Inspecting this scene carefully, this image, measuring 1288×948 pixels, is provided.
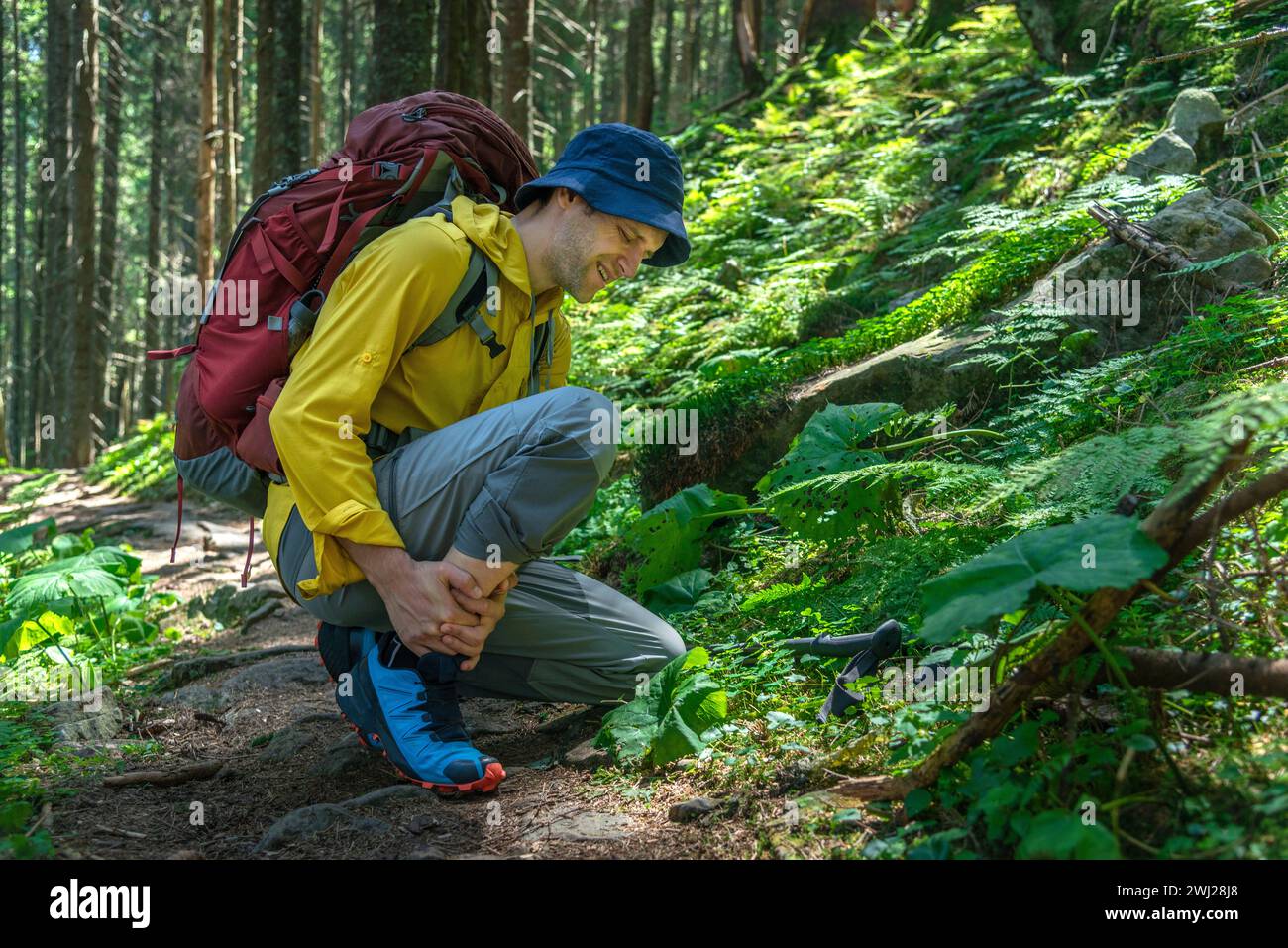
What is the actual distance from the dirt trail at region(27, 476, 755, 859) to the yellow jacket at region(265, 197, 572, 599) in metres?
0.68

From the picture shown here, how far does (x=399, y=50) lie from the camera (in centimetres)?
730

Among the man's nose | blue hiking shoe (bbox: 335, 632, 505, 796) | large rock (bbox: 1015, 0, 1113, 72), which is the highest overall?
large rock (bbox: 1015, 0, 1113, 72)

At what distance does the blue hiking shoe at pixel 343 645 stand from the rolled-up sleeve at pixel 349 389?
0.34 m

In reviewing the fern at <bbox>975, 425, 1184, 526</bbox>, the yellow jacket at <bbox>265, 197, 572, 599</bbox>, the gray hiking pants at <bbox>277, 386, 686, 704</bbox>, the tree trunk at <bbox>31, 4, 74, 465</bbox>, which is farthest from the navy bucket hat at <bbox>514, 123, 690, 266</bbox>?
the tree trunk at <bbox>31, 4, 74, 465</bbox>

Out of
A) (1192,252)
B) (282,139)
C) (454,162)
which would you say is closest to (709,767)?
(454,162)

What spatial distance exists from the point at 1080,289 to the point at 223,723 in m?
4.16

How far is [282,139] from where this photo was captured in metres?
10.8

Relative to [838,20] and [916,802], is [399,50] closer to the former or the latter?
[916,802]

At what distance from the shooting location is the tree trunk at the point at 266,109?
10.9 meters

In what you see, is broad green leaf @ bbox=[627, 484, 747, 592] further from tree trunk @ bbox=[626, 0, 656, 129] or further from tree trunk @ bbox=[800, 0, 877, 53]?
tree trunk @ bbox=[626, 0, 656, 129]

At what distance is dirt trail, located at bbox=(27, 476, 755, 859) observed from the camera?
2582 mm

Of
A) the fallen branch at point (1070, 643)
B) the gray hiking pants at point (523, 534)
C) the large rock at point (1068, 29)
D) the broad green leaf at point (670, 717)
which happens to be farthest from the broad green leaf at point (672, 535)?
the large rock at point (1068, 29)

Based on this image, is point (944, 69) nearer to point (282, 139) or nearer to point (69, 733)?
point (282, 139)

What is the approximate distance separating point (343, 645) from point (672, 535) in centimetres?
150
